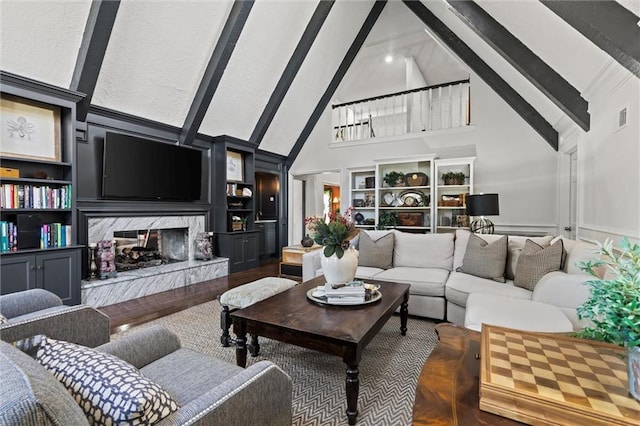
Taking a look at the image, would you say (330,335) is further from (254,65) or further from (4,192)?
(254,65)

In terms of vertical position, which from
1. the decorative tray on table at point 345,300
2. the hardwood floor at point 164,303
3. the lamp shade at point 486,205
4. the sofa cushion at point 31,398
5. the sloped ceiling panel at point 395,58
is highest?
the sloped ceiling panel at point 395,58

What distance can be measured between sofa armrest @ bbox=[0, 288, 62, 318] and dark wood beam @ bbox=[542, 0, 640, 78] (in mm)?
4425

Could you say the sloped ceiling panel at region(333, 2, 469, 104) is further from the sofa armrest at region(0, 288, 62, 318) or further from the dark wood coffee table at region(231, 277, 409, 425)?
the sofa armrest at region(0, 288, 62, 318)

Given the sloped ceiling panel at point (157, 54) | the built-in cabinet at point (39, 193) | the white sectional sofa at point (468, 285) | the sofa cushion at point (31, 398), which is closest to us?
the sofa cushion at point (31, 398)

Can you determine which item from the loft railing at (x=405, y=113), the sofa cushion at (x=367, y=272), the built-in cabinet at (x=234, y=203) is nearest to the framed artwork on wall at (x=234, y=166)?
the built-in cabinet at (x=234, y=203)

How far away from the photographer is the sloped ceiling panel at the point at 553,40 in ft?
9.02

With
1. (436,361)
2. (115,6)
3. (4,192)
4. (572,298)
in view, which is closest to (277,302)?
(436,361)

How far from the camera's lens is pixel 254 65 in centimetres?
494

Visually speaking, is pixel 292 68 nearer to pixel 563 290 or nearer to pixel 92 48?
pixel 92 48

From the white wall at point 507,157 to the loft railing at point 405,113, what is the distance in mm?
246

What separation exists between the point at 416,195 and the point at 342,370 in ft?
13.5

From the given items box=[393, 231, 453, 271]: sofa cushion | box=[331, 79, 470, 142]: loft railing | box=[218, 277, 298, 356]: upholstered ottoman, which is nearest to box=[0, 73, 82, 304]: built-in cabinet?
box=[218, 277, 298, 356]: upholstered ottoman

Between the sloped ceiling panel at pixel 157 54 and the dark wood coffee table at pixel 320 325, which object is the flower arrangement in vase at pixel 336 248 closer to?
the dark wood coffee table at pixel 320 325

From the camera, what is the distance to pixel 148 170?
4.45 metres
